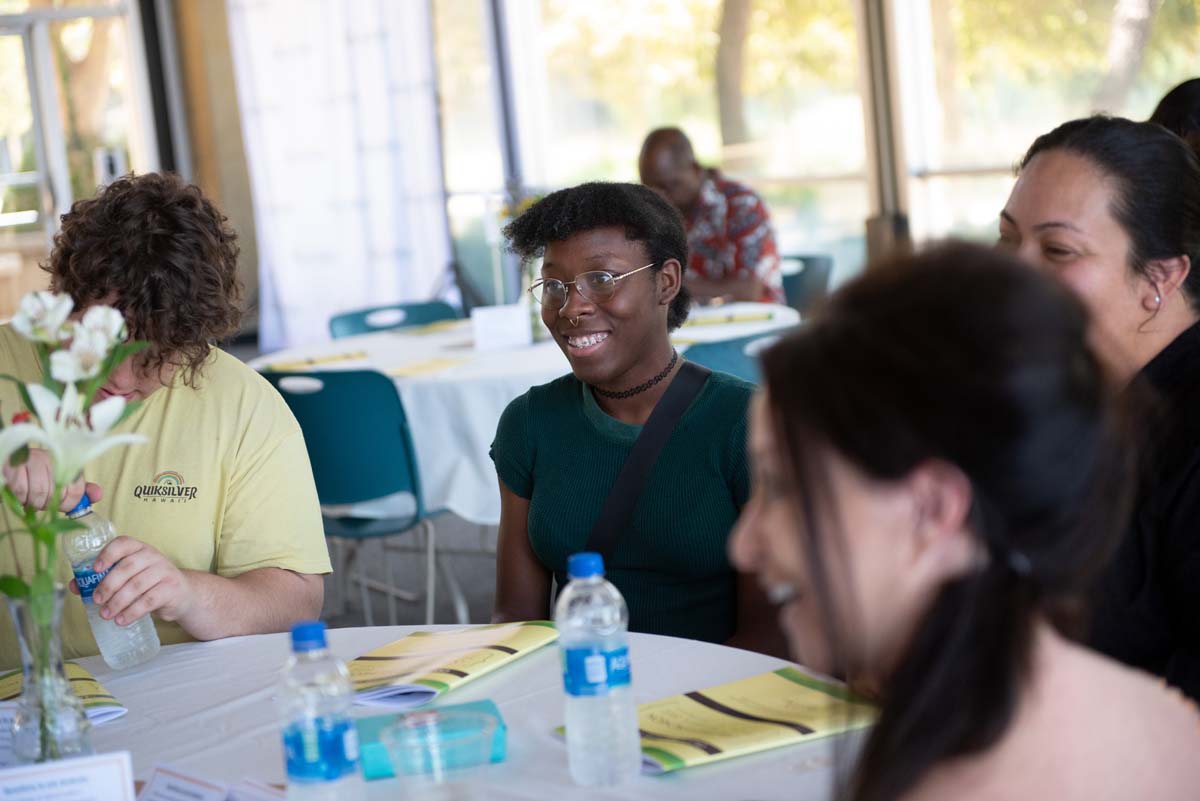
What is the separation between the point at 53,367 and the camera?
48.8 inches

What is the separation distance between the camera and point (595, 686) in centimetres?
128

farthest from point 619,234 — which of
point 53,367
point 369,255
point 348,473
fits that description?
point 369,255

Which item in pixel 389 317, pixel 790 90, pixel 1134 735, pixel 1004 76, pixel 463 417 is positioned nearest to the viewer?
pixel 1134 735

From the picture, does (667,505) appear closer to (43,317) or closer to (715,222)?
(43,317)

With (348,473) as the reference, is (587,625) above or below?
above

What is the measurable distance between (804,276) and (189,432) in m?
3.89

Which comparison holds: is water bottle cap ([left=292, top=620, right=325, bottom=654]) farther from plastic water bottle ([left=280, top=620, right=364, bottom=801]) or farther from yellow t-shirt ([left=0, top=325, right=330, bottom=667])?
yellow t-shirt ([left=0, top=325, right=330, bottom=667])

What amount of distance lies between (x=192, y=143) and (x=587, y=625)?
8.45 meters

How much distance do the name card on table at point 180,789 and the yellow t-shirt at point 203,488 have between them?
22.8 inches

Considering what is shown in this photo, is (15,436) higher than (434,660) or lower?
higher

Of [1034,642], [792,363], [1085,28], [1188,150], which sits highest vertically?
[1085,28]

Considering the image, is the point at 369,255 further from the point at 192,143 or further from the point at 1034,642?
the point at 1034,642

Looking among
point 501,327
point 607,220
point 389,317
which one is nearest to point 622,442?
point 607,220

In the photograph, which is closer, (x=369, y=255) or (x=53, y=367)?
(x=53, y=367)
